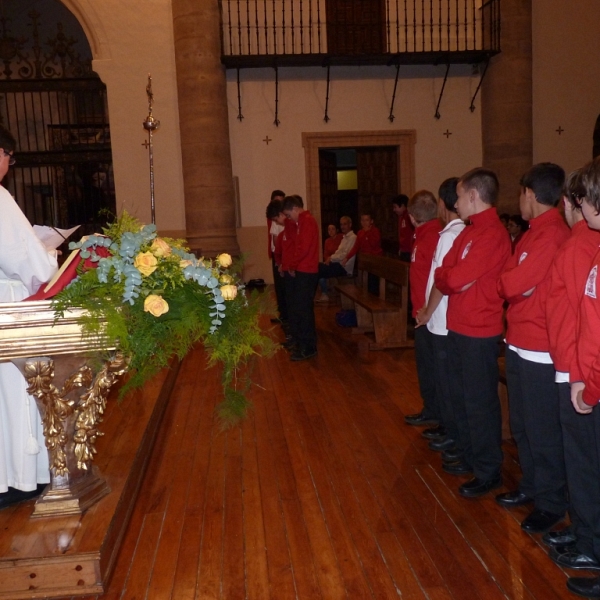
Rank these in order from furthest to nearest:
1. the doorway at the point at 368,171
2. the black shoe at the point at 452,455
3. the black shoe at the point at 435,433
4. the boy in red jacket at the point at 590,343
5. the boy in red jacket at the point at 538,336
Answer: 1. the doorway at the point at 368,171
2. the black shoe at the point at 435,433
3. the black shoe at the point at 452,455
4. the boy in red jacket at the point at 538,336
5. the boy in red jacket at the point at 590,343

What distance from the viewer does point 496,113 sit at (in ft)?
39.1

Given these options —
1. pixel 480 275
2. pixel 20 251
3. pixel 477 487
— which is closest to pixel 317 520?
pixel 477 487

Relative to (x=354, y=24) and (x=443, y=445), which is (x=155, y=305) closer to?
→ (x=443, y=445)

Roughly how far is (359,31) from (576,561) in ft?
36.9

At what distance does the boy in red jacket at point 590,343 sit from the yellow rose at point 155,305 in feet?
5.18

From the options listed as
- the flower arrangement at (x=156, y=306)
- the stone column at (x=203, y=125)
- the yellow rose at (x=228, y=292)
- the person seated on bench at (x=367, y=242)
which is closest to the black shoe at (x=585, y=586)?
the flower arrangement at (x=156, y=306)

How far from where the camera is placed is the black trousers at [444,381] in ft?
13.4

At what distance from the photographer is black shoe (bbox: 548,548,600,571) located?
278cm

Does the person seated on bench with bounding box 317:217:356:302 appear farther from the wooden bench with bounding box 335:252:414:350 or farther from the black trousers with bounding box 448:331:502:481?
the black trousers with bounding box 448:331:502:481

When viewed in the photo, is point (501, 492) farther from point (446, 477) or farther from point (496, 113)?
point (496, 113)

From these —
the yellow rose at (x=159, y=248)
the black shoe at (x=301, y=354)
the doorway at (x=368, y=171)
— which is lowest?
the black shoe at (x=301, y=354)

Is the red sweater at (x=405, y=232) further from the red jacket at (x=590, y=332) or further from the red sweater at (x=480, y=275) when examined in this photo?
the red jacket at (x=590, y=332)

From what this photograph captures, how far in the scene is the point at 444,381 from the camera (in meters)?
4.09

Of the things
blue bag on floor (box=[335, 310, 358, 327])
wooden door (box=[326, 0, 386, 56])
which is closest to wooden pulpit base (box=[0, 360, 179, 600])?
blue bag on floor (box=[335, 310, 358, 327])
